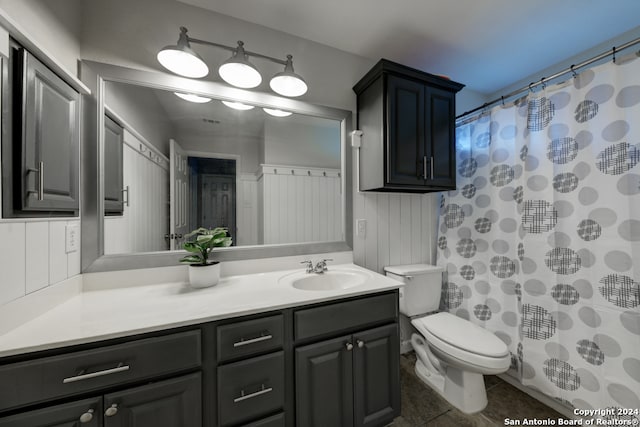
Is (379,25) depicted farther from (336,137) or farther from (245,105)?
(245,105)

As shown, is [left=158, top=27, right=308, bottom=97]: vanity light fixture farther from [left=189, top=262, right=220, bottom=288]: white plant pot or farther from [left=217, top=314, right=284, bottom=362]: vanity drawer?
[left=217, top=314, right=284, bottom=362]: vanity drawer

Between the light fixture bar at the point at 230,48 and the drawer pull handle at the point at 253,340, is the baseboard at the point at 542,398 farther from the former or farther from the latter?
the light fixture bar at the point at 230,48

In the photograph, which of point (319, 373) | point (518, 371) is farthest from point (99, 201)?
point (518, 371)

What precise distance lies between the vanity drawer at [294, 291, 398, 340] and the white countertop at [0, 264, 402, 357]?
0.05 m

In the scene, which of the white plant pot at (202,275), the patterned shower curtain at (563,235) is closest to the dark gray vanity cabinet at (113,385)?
the white plant pot at (202,275)

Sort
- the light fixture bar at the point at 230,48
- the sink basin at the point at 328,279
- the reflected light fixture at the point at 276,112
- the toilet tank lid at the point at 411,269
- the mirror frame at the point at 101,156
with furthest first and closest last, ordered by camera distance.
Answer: the toilet tank lid at the point at 411,269, the reflected light fixture at the point at 276,112, the sink basin at the point at 328,279, the light fixture bar at the point at 230,48, the mirror frame at the point at 101,156

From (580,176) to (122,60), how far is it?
2575mm

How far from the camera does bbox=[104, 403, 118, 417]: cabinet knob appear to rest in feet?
2.38

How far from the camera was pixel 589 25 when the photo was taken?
1.44 metres

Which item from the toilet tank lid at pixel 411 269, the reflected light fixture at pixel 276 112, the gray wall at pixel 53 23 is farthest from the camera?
the toilet tank lid at pixel 411 269

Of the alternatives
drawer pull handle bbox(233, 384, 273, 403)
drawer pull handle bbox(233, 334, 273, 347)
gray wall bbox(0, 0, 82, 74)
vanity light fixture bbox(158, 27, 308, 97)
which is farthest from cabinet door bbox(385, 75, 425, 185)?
gray wall bbox(0, 0, 82, 74)

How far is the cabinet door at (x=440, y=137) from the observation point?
5.16 feet

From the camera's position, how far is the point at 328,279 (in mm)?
1464

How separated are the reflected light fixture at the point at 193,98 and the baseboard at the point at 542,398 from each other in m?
2.80
